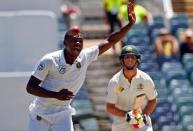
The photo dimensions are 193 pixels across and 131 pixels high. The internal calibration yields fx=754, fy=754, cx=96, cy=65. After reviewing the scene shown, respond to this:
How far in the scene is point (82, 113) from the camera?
1070 centimetres

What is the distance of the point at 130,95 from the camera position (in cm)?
676

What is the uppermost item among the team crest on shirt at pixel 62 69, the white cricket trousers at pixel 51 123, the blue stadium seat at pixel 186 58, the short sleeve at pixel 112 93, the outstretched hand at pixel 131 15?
the outstretched hand at pixel 131 15

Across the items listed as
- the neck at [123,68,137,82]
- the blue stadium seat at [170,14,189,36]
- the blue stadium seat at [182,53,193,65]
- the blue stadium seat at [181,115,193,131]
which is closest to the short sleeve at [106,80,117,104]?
the neck at [123,68,137,82]

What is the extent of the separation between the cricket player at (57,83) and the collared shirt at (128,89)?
472mm

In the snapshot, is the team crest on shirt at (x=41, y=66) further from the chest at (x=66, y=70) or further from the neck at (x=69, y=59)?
the neck at (x=69, y=59)

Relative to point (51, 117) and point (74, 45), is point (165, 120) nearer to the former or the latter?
point (51, 117)

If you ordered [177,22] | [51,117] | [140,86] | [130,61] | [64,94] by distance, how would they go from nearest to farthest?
[64,94] → [51,117] → [130,61] → [140,86] → [177,22]

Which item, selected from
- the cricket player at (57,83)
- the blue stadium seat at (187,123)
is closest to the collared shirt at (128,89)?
the cricket player at (57,83)

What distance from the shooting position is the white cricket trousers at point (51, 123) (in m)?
6.29

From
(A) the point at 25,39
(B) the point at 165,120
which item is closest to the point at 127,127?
(B) the point at 165,120

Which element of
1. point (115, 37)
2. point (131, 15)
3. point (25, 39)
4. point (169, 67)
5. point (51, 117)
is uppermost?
point (131, 15)

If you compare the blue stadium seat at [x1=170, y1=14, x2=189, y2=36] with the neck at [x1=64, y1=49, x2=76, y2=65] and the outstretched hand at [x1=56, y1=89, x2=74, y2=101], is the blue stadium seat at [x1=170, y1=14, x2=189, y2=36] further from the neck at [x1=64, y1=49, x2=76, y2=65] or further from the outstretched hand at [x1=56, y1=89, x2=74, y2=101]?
the outstretched hand at [x1=56, y1=89, x2=74, y2=101]

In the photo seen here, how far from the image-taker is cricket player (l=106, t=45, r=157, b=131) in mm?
6660

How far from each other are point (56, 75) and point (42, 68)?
0.52ft
